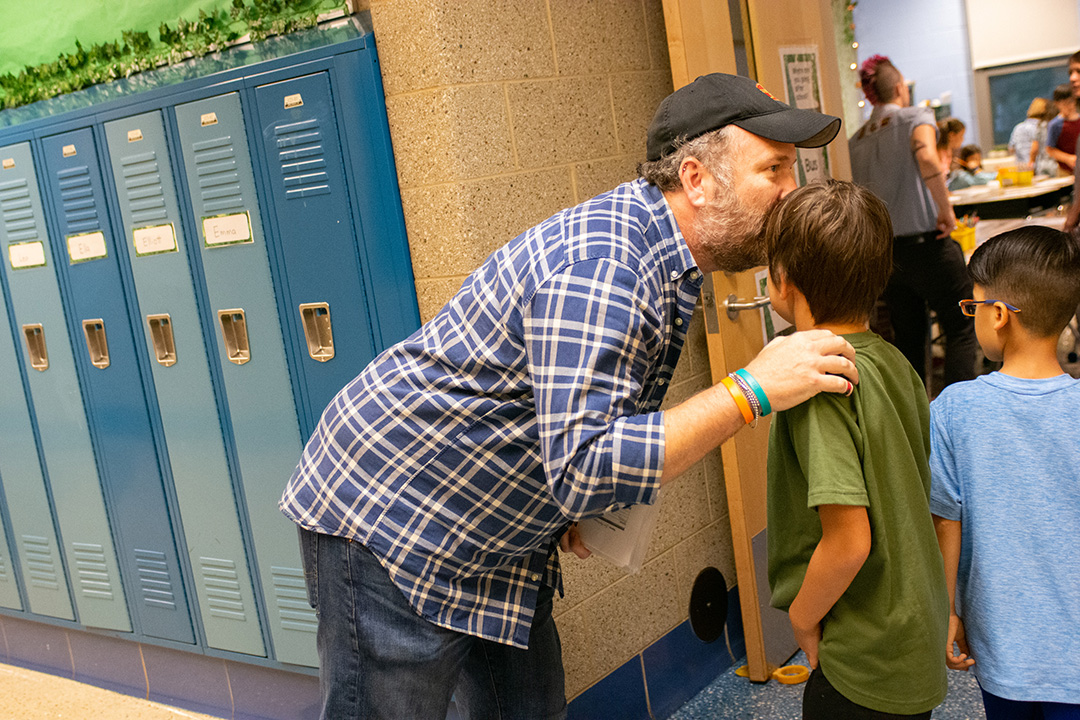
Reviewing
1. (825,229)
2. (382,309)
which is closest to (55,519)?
(382,309)

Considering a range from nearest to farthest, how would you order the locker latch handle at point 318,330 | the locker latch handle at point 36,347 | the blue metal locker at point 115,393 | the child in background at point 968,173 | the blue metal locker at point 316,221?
the blue metal locker at point 316,221 < the locker latch handle at point 318,330 < the blue metal locker at point 115,393 < the locker latch handle at point 36,347 < the child in background at point 968,173

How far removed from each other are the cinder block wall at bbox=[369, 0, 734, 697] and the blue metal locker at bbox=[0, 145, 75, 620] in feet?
5.70

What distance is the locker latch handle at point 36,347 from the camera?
312 cm

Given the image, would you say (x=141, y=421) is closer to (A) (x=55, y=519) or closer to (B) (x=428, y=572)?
(A) (x=55, y=519)

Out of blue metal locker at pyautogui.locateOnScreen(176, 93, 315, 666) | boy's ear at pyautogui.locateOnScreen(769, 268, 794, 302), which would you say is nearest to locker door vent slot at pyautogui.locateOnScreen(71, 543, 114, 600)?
blue metal locker at pyautogui.locateOnScreen(176, 93, 315, 666)

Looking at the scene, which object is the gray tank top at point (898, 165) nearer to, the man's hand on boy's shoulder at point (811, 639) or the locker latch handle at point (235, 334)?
the locker latch handle at point (235, 334)

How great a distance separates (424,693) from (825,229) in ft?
3.17

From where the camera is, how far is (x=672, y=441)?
1.20 meters

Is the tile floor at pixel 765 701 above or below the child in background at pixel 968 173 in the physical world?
below

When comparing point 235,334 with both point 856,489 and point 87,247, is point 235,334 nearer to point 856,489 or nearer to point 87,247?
point 87,247

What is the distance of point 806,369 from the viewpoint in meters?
1.19

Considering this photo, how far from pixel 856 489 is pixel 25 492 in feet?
10.2

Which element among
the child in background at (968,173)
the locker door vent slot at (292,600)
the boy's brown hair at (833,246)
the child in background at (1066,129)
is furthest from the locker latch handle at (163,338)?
the child in background at (968,173)

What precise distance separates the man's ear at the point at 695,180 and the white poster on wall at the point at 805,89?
4.21 feet
